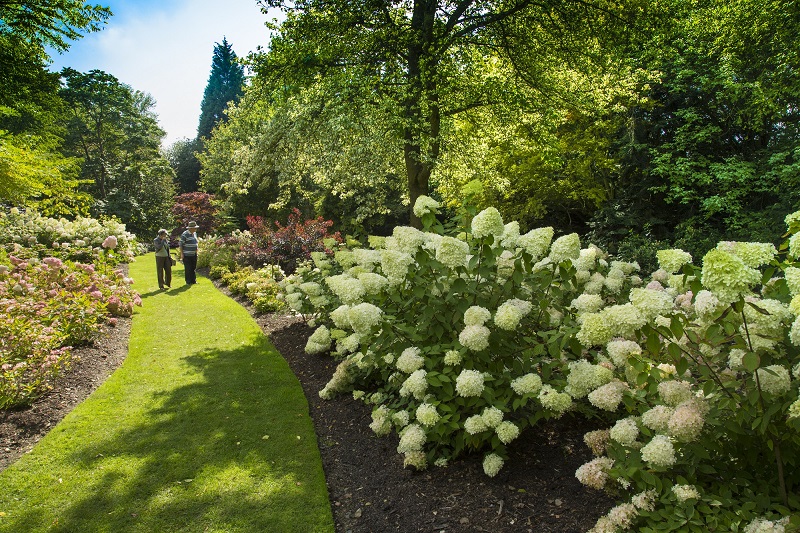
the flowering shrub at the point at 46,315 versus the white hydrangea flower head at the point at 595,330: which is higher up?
the white hydrangea flower head at the point at 595,330

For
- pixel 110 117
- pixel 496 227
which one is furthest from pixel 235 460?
pixel 110 117

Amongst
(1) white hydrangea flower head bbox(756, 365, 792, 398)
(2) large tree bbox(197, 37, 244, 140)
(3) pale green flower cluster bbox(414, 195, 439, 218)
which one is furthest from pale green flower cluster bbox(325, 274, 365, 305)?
(2) large tree bbox(197, 37, 244, 140)

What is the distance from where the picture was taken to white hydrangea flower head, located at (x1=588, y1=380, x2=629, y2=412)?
2.70 m

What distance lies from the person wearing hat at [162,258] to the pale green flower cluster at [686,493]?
10742mm

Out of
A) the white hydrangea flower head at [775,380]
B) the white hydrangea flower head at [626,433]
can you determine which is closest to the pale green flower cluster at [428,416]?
the white hydrangea flower head at [626,433]

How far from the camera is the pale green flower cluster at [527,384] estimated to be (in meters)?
2.94

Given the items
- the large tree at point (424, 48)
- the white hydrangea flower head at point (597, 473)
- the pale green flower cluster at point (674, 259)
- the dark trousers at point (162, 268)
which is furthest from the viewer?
the dark trousers at point (162, 268)

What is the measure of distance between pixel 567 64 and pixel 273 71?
593 cm

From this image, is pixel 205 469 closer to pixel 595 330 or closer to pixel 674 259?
pixel 595 330

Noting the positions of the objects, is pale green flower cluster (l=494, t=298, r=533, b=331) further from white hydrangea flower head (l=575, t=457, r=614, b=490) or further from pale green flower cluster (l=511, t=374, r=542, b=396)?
white hydrangea flower head (l=575, t=457, r=614, b=490)

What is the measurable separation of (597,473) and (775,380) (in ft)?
3.60

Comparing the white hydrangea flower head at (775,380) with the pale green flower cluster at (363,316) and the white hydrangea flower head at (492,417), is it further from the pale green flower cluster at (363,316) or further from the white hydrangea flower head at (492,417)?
the pale green flower cluster at (363,316)

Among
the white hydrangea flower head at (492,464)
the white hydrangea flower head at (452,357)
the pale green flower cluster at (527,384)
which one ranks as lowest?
the white hydrangea flower head at (492,464)

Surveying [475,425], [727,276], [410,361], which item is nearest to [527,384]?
[475,425]
